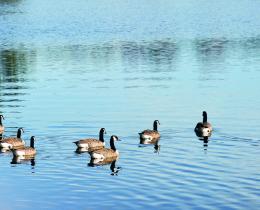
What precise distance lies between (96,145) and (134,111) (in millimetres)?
11251

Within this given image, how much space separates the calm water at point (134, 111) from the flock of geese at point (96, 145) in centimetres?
46

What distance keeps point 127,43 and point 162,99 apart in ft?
145

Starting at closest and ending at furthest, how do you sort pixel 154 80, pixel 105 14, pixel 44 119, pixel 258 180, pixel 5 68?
pixel 258 180 < pixel 44 119 < pixel 154 80 < pixel 5 68 < pixel 105 14

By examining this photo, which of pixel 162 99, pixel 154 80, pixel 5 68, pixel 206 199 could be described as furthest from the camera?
pixel 5 68

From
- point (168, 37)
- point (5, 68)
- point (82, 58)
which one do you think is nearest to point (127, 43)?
point (168, 37)

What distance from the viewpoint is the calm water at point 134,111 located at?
29656 millimetres

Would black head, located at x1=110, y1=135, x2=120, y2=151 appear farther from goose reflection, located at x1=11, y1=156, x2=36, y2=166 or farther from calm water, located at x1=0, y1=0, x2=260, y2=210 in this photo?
goose reflection, located at x1=11, y1=156, x2=36, y2=166

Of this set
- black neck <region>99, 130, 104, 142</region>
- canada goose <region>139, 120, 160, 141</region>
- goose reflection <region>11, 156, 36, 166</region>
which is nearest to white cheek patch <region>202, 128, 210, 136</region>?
canada goose <region>139, 120, 160, 141</region>

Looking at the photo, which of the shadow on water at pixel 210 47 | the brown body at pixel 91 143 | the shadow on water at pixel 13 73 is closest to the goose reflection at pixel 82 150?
the brown body at pixel 91 143

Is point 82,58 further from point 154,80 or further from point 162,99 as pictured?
point 162,99

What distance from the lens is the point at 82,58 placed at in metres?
81.5

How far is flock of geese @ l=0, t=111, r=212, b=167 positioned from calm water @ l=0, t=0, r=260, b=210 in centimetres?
46

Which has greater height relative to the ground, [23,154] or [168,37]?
[168,37]

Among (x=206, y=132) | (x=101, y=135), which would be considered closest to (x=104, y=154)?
(x=101, y=135)
